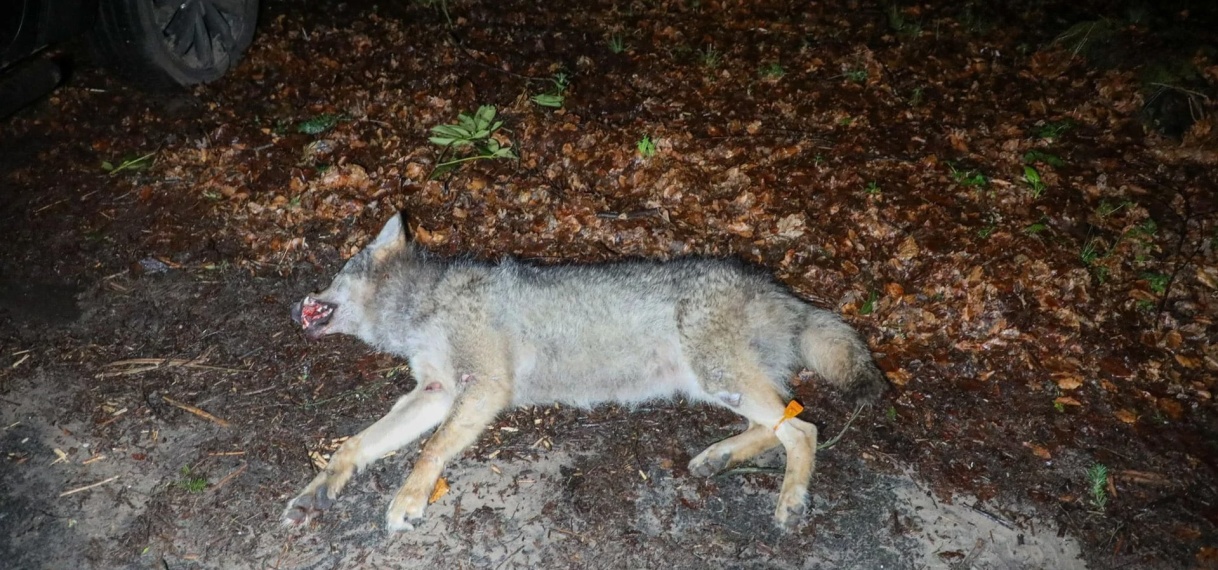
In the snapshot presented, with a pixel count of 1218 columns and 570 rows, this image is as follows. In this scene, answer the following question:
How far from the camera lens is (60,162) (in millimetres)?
7734

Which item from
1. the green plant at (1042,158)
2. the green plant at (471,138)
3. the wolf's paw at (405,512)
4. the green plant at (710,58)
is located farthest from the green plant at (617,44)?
the wolf's paw at (405,512)

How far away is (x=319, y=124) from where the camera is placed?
8133 millimetres

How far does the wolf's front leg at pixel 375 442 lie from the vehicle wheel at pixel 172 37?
5.48m

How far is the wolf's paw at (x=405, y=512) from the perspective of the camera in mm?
4539

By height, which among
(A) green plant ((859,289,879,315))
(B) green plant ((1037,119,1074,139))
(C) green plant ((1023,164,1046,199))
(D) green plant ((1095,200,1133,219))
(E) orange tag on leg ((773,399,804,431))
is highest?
(B) green plant ((1037,119,1074,139))

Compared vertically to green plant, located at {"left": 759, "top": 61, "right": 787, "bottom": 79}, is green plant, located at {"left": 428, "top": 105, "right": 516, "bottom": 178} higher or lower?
lower

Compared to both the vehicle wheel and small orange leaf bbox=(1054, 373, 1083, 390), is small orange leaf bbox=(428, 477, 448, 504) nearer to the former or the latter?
small orange leaf bbox=(1054, 373, 1083, 390)

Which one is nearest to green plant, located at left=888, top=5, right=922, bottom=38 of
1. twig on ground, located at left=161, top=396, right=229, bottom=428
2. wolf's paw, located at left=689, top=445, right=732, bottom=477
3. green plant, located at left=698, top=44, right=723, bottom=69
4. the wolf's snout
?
green plant, located at left=698, top=44, right=723, bottom=69

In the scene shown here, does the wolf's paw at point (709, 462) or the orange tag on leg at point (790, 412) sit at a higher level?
the orange tag on leg at point (790, 412)

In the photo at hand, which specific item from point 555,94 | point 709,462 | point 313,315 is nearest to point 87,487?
point 313,315

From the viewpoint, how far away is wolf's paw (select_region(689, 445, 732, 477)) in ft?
16.0

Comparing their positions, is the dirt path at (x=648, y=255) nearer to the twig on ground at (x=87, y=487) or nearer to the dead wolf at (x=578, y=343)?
the twig on ground at (x=87, y=487)

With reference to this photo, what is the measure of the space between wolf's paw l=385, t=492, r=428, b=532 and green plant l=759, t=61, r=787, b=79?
6642 millimetres

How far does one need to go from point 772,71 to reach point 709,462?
5719 millimetres
